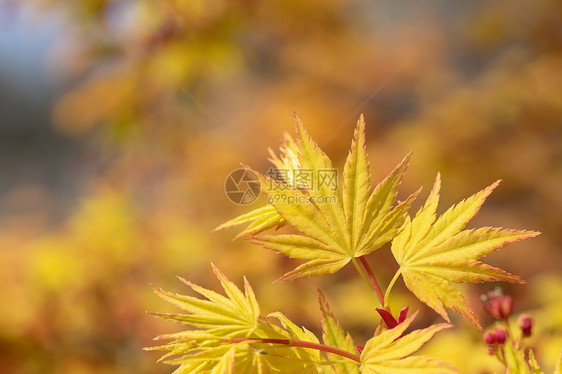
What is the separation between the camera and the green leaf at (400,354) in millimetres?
408

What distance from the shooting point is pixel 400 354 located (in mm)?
432

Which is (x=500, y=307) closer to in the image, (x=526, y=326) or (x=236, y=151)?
(x=526, y=326)

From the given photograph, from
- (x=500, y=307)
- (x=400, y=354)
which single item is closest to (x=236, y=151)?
(x=500, y=307)

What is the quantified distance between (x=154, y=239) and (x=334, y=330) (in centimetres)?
178

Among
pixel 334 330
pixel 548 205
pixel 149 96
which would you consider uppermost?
pixel 149 96

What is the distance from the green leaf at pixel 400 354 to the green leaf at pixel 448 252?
4 centimetres

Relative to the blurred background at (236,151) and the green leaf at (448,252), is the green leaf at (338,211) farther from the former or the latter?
the blurred background at (236,151)

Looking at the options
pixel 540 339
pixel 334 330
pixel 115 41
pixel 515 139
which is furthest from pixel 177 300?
pixel 515 139

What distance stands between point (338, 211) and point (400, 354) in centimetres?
15

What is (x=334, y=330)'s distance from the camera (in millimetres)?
484

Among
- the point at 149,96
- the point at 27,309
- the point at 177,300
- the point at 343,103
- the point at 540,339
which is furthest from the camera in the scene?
the point at 343,103

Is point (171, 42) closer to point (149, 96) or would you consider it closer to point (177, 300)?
point (149, 96)

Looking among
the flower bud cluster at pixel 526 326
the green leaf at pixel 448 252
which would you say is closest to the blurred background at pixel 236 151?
the flower bud cluster at pixel 526 326

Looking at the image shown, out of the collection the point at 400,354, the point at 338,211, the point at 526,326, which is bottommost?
the point at 526,326
